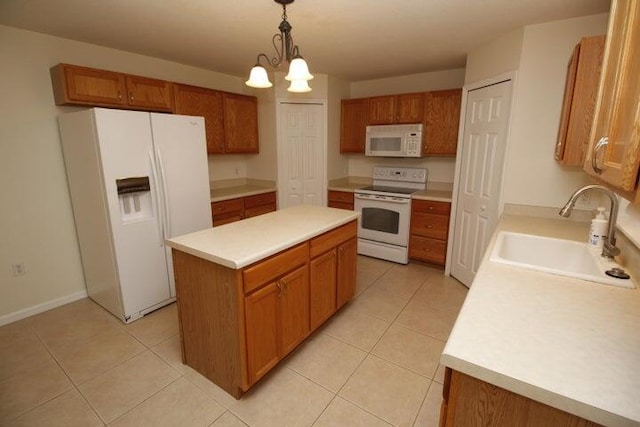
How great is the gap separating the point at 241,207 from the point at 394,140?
211 cm

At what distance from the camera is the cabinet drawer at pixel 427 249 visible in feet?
11.4

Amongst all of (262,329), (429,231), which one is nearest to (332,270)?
(262,329)

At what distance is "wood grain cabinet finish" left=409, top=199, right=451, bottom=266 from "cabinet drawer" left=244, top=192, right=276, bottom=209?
1.83 meters

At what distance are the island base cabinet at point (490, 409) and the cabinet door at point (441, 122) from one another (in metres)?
3.18

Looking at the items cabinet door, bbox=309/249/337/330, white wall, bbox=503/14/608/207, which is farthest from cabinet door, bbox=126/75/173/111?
white wall, bbox=503/14/608/207

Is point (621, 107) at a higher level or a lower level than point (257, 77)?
lower

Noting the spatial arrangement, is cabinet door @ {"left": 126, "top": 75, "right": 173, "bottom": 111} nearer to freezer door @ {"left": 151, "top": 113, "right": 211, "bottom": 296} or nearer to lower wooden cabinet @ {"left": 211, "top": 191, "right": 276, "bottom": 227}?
freezer door @ {"left": 151, "top": 113, "right": 211, "bottom": 296}

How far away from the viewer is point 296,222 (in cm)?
223

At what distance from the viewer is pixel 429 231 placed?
3510mm

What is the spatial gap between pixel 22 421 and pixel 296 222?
6.21ft

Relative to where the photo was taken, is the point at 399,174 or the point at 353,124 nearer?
the point at 399,174

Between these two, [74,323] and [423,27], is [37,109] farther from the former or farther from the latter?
[423,27]

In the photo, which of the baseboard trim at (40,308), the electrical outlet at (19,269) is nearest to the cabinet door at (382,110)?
the baseboard trim at (40,308)

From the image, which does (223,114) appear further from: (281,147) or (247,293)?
(247,293)
